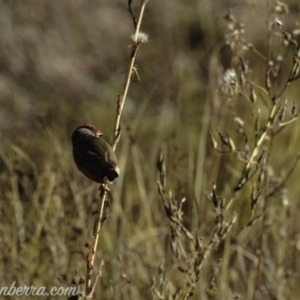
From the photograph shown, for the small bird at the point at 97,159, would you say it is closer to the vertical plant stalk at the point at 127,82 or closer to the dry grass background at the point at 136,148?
the vertical plant stalk at the point at 127,82

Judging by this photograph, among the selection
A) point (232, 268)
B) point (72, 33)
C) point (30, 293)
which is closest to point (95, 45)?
point (72, 33)

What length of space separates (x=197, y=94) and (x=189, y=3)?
5.85 feet

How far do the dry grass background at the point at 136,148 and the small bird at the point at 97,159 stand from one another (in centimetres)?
16

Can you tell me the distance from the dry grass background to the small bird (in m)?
0.16

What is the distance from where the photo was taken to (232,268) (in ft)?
9.67

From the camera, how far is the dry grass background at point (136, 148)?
2.37m

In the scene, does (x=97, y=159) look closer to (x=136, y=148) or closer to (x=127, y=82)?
(x=127, y=82)

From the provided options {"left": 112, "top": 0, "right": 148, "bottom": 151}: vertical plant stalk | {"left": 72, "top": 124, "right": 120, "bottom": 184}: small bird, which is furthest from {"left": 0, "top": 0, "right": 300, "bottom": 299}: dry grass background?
{"left": 72, "top": 124, "right": 120, "bottom": 184}: small bird

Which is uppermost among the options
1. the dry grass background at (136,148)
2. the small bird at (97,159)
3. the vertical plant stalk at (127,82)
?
the vertical plant stalk at (127,82)

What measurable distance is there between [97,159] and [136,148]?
1730 millimetres

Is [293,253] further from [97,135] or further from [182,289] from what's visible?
[97,135]

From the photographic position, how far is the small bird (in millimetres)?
1163

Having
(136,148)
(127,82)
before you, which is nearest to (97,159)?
(127,82)

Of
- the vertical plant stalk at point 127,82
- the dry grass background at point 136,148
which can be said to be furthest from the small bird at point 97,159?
the dry grass background at point 136,148
